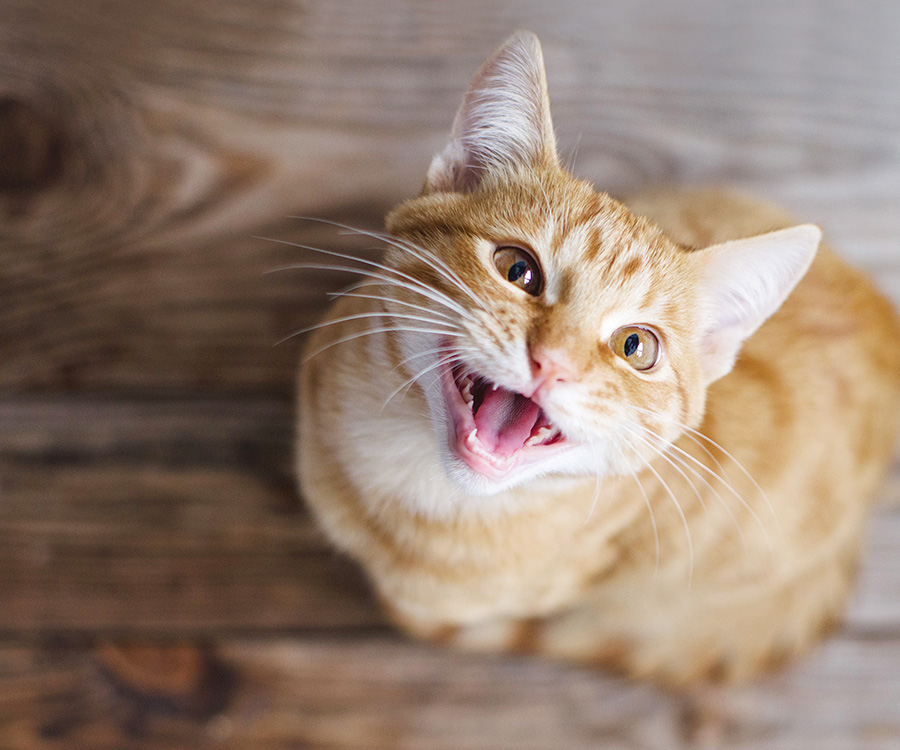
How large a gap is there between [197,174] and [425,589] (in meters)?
1.19

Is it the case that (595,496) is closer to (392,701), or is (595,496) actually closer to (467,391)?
(467,391)

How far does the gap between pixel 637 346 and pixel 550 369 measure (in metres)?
0.24

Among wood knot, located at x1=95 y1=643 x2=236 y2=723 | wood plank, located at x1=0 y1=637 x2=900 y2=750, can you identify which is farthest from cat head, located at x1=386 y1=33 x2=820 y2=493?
wood knot, located at x1=95 y1=643 x2=236 y2=723

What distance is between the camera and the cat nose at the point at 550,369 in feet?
2.98

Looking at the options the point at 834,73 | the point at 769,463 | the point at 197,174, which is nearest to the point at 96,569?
the point at 197,174

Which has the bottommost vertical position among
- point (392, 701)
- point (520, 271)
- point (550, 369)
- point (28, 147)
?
point (392, 701)

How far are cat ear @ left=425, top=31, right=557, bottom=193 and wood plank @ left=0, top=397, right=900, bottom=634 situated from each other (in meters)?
0.85

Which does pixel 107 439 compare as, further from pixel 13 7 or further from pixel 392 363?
pixel 13 7

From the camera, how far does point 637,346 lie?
42.3 inches

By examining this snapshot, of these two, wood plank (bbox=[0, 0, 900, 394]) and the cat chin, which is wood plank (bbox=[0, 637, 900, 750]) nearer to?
wood plank (bbox=[0, 0, 900, 394])

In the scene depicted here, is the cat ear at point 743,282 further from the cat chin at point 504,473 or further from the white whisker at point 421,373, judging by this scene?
the white whisker at point 421,373

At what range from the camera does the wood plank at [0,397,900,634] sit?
167cm

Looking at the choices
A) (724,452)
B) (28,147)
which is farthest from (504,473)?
(28,147)

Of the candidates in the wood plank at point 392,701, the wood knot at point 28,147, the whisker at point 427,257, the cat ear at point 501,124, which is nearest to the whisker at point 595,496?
the whisker at point 427,257
